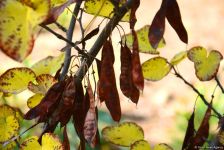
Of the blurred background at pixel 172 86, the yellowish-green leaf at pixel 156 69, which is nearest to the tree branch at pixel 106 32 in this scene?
the yellowish-green leaf at pixel 156 69

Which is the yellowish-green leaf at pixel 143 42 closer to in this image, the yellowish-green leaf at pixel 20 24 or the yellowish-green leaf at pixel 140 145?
the yellowish-green leaf at pixel 140 145

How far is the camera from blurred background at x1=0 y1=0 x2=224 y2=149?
2951 millimetres

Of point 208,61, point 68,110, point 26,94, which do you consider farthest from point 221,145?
point 26,94

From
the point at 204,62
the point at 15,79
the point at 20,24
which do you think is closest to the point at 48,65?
the point at 15,79

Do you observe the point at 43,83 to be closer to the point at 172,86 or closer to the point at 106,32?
the point at 106,32

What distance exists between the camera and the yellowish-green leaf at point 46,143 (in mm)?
594

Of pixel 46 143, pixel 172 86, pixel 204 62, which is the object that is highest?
pixel 204 62

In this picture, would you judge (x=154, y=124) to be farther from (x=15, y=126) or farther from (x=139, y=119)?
(x=15, y=126)

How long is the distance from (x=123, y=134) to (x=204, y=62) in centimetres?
18

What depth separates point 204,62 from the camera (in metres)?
0.81

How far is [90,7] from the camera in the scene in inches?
27.5

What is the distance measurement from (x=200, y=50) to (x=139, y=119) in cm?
265

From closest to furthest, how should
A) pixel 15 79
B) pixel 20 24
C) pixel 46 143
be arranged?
pixel 20 24 < pixel 46 143 < pixel 15 79

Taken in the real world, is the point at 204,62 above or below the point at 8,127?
above
